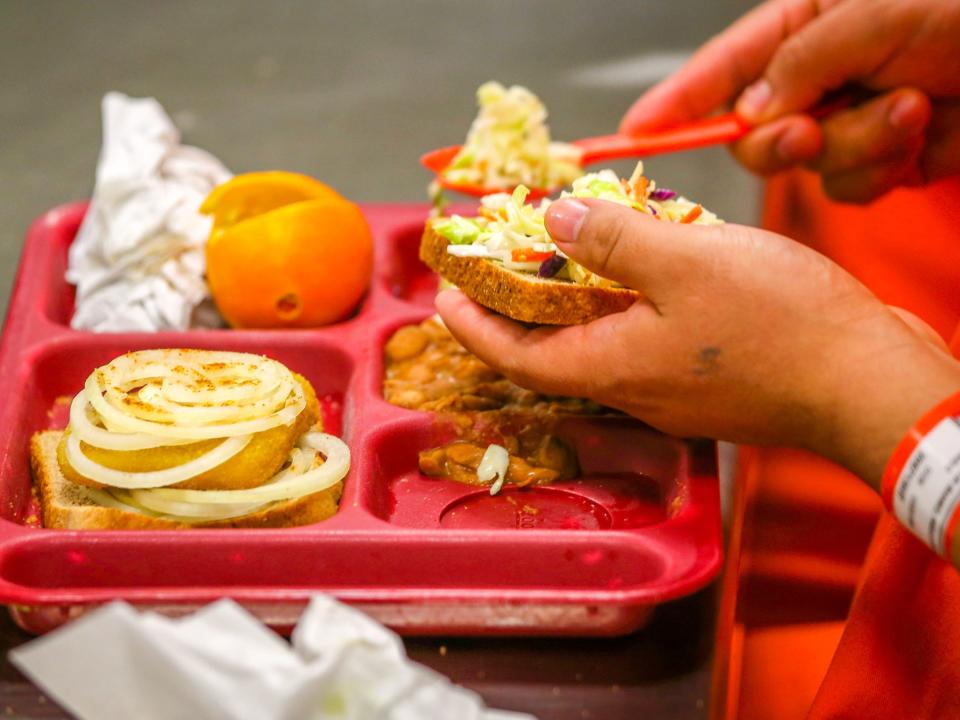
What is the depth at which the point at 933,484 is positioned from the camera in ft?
3.86

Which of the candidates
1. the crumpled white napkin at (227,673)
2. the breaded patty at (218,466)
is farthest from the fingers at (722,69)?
the crumpled white napkin at (227,673)

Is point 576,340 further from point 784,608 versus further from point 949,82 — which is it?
point 949,82

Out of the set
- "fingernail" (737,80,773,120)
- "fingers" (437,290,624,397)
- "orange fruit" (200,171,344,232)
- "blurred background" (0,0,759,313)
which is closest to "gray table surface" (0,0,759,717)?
"blurred background" (0,0,759,313)

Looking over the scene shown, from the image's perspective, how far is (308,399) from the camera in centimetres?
162

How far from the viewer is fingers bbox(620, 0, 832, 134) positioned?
2.28 meters

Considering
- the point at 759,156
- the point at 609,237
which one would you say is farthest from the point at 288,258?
the point at 759,156

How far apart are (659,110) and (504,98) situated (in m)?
0.34

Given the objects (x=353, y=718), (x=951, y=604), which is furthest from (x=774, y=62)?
(x=353, y=718)

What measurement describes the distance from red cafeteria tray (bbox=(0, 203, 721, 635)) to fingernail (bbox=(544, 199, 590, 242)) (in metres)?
0.37

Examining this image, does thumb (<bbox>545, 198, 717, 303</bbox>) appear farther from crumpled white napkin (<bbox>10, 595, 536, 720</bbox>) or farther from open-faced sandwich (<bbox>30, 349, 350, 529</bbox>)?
crumpled white napkin (<bbox>10, 595, 536, 720</bbox>)

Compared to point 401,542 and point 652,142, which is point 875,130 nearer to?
point 652,142

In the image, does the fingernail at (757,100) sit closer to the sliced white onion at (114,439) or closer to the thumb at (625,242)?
the thumb at (625,242)

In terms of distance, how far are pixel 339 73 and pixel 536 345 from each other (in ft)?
4.67

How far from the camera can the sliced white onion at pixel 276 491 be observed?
Result: 1441 millimetres
